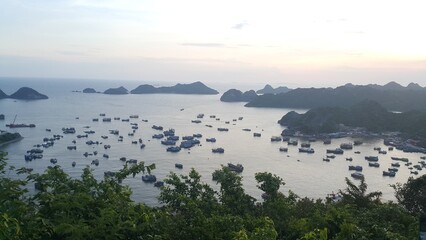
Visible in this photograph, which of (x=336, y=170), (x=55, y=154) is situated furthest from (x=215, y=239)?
(x=55, y=154)

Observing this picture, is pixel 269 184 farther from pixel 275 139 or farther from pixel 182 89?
pixel 182 89

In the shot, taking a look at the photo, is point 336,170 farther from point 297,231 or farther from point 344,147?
point 297,231

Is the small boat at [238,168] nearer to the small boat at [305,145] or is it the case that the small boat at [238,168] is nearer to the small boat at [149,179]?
the small boat at [149,179]

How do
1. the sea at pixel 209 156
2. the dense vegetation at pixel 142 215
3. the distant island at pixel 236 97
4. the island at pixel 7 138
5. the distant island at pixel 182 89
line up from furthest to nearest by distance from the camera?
the distant island at pixel 182 89 < the distant island at pixel 236 97 < the island at pixel 7 138 < the sea at pixel 209 156 < the dense vegetation at pixel 142 215

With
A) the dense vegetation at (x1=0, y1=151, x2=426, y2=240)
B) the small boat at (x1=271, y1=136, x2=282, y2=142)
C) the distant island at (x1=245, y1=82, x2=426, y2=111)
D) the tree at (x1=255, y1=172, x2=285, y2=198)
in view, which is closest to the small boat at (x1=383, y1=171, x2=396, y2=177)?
the small boat at (x1=271, y1=136, x2=282, y2=142)

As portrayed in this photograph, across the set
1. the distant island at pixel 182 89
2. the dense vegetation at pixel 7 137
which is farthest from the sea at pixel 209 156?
the distant island at pixel 182 89

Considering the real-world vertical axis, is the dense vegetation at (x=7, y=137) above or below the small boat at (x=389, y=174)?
above

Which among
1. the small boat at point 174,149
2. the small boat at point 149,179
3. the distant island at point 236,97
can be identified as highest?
the distant island at point 236,97
